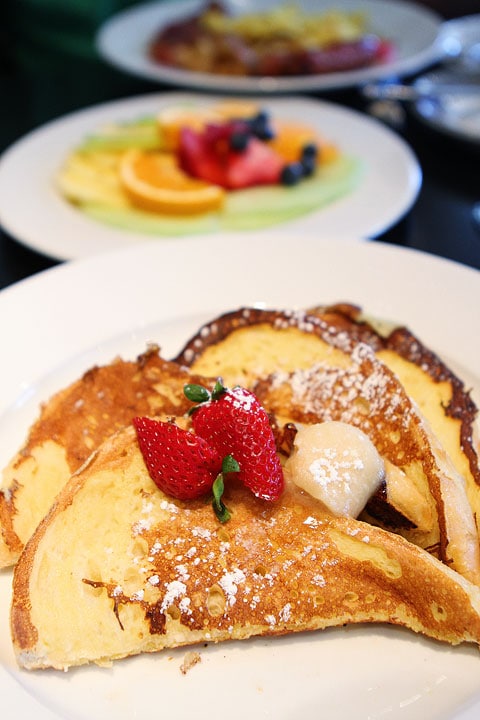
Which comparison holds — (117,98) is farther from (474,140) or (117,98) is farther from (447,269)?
Result: (447,269)

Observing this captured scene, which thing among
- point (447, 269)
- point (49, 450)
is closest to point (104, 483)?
point (49, 450)

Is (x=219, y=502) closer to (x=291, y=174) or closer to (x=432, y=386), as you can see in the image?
(x=432, y=386)

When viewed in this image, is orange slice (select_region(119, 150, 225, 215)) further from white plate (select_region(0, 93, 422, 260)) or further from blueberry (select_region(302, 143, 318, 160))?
blueberry (select_region(302, 143, 318, 160))

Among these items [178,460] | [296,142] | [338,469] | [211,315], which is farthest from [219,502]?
[296,142]

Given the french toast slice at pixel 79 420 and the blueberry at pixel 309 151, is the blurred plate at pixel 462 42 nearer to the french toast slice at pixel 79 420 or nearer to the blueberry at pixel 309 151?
the blueberry at pixel 309 151

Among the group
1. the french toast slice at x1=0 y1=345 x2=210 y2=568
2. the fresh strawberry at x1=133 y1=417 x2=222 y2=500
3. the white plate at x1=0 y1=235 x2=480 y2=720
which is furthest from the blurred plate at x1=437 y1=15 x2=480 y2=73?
the fresh strawberry at x1=133 y1=417 x2=222 y2=500
